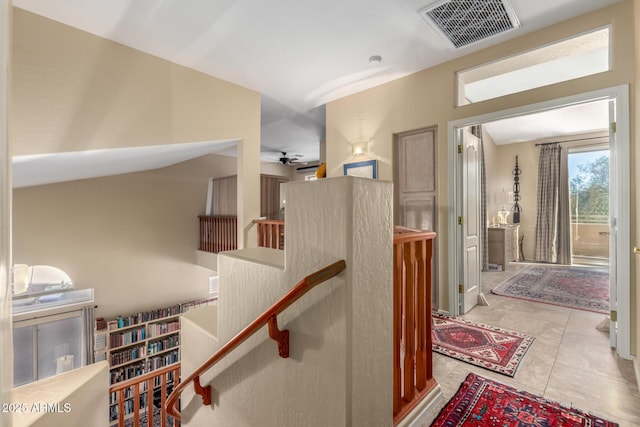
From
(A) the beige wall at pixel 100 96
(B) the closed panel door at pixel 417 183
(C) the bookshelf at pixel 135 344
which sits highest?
(A) the beige wall at pixel 100 96

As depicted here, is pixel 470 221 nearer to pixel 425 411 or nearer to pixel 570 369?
pixel 570 369

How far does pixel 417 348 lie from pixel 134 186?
253 inches

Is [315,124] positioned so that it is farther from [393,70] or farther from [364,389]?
[364,389]

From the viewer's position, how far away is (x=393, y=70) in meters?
3.46

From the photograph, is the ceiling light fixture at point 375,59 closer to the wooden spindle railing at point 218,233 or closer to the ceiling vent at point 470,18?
the ceiling vent at point 470,18

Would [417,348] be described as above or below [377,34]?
below

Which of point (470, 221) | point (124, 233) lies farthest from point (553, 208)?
point (124, 233)

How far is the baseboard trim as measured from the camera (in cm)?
152

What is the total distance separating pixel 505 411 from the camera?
1698 mm

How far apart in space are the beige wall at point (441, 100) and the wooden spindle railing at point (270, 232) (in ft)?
4.48

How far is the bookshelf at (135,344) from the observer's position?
522 cm

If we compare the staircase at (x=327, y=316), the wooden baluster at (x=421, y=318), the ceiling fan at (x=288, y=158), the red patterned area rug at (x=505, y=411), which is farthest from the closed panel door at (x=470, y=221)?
the ceiling fan at (x=288, y=158)

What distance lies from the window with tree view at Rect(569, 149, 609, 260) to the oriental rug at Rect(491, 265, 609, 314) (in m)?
0.87

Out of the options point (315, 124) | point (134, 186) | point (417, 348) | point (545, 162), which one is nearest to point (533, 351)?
point (417, 348)
